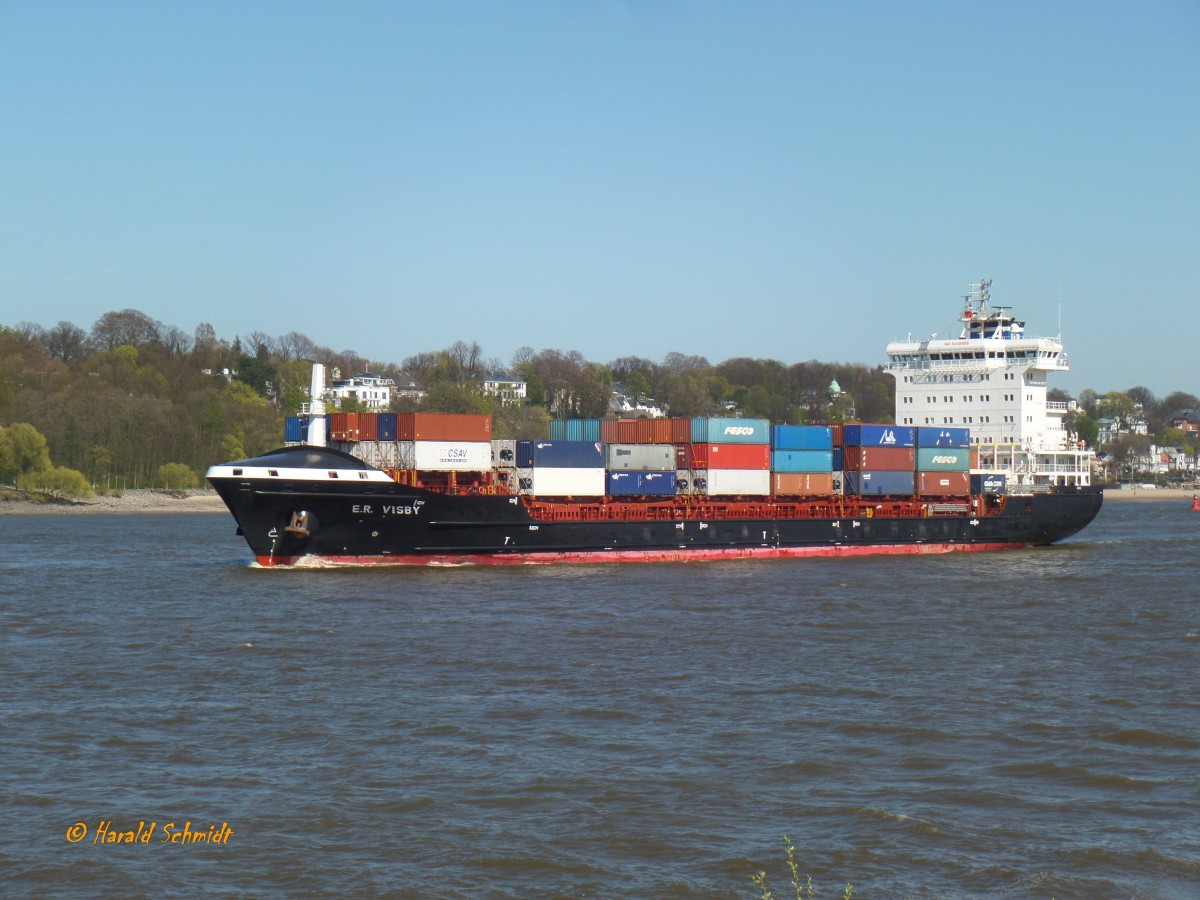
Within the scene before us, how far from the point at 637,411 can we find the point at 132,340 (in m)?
63.4

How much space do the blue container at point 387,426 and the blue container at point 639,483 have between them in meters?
7.83

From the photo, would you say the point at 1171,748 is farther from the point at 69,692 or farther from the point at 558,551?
the point at 558,551

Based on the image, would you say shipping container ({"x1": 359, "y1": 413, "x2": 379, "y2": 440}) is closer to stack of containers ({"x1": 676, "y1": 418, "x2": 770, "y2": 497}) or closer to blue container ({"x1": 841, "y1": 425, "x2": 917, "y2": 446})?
stack of containers ({"x1": 676, "y1": 418, "x2": 770, "y2": 497})

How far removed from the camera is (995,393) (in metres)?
60.1

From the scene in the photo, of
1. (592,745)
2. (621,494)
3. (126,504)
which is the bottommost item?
(592,745)

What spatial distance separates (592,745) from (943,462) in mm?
35549

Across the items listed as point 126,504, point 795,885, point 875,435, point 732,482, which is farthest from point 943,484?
point 126,504

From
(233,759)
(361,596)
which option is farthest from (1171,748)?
(361,596)

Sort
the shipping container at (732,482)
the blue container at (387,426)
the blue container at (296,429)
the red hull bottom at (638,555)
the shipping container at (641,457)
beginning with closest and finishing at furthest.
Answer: the red hull bottom at (638,555) → the blue container at (387,426) → the blue container at (296,429) → the shipping container at (641,457) → the shipping container at (732,482)

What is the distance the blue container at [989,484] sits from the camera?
52.3 meters

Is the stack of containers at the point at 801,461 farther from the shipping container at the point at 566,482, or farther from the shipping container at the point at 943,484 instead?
the shipping container at the point at 566,482

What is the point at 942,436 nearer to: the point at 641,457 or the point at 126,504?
the point at 641,457

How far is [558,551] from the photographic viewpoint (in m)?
41.1

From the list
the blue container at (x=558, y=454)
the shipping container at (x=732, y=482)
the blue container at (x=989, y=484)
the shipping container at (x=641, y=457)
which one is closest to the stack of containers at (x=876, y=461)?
the shipping container at (x=732, y=482)
